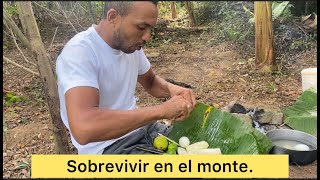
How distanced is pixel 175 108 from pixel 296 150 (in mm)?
1138

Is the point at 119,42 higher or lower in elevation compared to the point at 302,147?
Answer: higher

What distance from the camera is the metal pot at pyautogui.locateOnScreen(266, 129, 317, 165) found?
229 cm

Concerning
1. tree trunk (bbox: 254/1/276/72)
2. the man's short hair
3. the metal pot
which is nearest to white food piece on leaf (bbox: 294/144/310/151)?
the metal pot

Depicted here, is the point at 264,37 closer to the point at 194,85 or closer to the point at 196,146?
the point at 194,85

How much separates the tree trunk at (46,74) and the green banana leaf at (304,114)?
2.00 meters

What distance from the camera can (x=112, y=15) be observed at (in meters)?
1.60

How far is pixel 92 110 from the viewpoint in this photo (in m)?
1.47

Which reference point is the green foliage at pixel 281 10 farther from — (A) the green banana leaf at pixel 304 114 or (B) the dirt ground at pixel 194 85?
(A) the green banana leaf at pixel 304 114

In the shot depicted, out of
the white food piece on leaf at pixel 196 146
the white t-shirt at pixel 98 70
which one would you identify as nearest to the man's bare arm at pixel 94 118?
the white t-shirt at pixel 98 70

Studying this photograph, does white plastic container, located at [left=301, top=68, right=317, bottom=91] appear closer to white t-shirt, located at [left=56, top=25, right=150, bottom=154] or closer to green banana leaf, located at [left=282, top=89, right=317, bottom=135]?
green banana leaf, located at [left=282, top=89, right=317, bottom=135]

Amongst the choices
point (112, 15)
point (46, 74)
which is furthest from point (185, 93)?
point (46, 74)

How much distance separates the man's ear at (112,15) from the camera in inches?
62.5

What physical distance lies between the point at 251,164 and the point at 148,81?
2.66 feet

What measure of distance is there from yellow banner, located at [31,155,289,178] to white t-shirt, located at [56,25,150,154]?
86 mm
